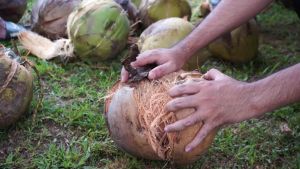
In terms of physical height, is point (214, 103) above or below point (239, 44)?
above

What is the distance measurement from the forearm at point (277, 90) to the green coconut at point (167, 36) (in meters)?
1.12

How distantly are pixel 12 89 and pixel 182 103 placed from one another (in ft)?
3.55

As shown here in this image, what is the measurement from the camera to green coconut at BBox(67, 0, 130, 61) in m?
3.29

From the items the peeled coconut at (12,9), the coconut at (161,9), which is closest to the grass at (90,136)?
the coconut at (161,9)

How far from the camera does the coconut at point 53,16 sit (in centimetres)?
365

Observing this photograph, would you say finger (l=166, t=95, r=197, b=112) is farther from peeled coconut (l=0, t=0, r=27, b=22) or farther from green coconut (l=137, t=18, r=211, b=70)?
peeled coconut (l=0, t=0, r=27, b=22)

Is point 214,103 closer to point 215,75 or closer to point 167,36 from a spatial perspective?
point 215,75

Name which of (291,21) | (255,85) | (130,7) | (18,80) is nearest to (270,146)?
(255,85)

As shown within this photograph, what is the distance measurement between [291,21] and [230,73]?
1491mm

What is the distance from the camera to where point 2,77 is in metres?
2.43

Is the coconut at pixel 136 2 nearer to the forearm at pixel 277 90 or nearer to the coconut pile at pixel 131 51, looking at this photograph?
the coconut pile at pixel 131 51

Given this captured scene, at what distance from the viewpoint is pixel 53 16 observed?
12.0ft

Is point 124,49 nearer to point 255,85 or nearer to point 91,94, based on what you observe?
point 91,94

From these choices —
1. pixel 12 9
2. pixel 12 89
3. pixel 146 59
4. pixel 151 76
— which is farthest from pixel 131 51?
pixel 12 9
